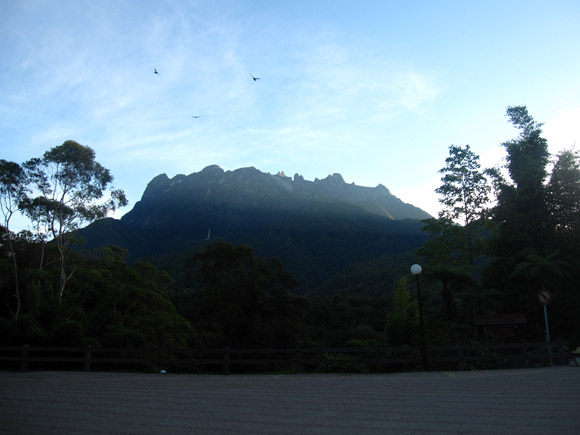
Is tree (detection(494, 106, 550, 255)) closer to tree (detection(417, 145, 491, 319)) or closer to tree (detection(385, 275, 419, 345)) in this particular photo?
tree (detection(417, 145, 491, 319))

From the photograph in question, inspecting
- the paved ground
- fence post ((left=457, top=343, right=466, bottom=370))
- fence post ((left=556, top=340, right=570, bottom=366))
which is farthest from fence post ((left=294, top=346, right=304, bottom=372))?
fence post ((left=556, top=340, right=570, bottom=366))

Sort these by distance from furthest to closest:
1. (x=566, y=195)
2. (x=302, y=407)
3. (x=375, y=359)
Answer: (x=566, y=195)
(x=375, y=359)
(x=302, y=407)

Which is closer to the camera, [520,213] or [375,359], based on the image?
[375,359]

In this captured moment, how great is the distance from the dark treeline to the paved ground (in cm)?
999

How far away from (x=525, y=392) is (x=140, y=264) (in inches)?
1116

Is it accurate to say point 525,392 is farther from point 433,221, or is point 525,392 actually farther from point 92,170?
point 92,170

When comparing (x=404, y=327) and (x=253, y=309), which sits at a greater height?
(x=253, y=309)

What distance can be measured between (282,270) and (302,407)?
21378 mm

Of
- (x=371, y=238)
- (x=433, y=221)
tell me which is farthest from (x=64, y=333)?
(x=371, y=238)

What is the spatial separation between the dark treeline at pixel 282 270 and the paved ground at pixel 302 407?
393 inches

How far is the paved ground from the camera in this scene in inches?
227

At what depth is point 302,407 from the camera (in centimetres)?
740

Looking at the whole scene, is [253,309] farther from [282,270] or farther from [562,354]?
[562,354]

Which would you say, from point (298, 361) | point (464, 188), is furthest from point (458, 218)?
point (298, 361)
